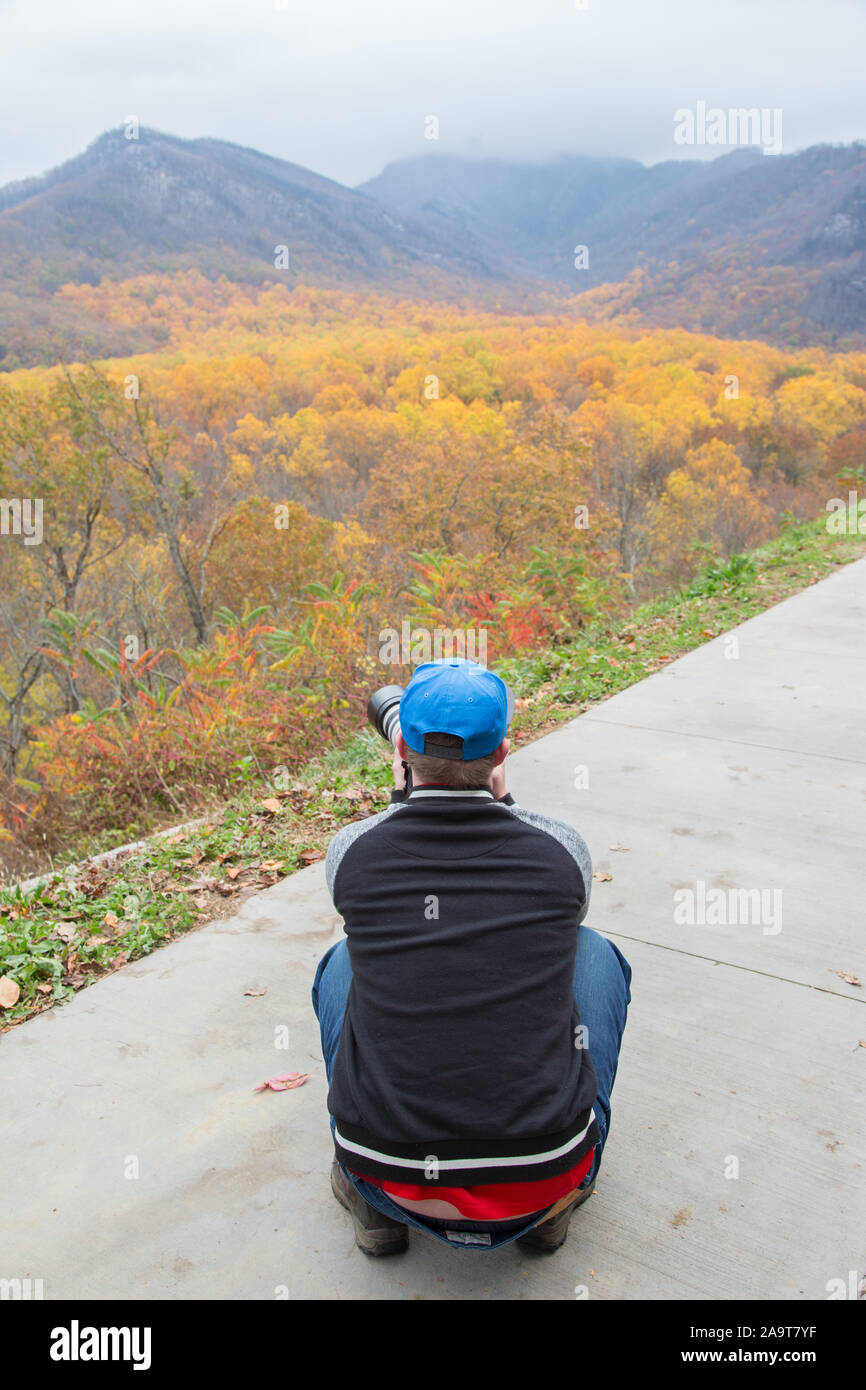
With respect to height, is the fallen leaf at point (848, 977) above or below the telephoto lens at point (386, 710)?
below

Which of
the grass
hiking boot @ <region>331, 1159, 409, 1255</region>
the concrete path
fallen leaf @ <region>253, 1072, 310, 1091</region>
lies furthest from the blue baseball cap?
the grass

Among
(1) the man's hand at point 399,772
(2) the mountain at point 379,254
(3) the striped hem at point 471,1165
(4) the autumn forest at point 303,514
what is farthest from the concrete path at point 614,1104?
(2) the mountain at point 379,254

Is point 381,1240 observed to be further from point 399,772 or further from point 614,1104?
point 399,772

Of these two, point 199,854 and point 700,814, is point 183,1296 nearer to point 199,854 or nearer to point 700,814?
point 199,854

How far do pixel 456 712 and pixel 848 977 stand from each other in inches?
74.3

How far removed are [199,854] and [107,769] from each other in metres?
2.27

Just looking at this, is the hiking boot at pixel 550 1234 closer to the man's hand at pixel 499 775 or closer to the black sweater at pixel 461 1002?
the black sweater at pixel 461 1002

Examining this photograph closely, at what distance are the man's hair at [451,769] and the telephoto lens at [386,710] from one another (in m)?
0.30

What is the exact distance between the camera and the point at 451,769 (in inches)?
73.2

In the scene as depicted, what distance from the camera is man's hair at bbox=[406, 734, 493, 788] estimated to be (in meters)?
1.85

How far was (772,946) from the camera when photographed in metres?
3.16

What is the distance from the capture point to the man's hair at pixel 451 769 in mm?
1854

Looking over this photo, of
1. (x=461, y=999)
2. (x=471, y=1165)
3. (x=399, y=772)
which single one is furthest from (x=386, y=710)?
(x=471, y=1165)
